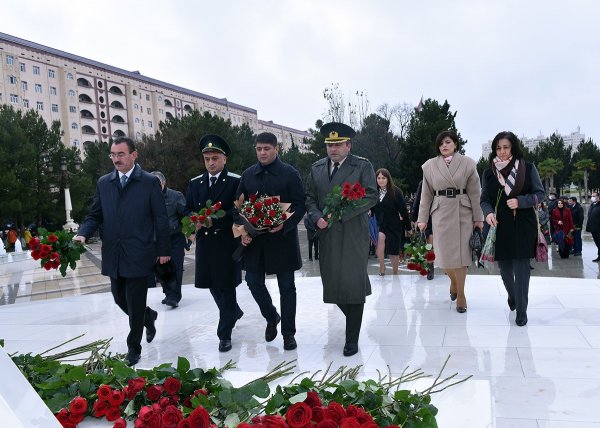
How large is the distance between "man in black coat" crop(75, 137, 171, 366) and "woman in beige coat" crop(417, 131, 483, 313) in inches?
123

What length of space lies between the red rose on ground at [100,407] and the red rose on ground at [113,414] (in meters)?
0.03

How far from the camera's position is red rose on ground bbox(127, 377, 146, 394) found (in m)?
2.55

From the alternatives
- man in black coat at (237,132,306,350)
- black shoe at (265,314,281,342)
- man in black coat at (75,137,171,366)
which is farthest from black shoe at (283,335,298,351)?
man in black coat at (75,137,171,366)

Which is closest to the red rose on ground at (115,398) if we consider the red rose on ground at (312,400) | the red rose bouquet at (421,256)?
the red rose on ground at (312,400)

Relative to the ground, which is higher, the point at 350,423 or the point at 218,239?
the point at 218,239

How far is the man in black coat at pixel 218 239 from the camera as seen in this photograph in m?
5.11

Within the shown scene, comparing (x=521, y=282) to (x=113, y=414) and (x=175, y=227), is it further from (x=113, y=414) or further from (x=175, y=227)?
(x=175, y=227)

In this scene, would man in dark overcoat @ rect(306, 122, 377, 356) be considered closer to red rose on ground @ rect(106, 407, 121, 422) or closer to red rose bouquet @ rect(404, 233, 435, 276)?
red rose on ground @ rect(106, 407, 121, 422)

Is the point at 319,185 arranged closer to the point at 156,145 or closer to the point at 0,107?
the point at 156,145

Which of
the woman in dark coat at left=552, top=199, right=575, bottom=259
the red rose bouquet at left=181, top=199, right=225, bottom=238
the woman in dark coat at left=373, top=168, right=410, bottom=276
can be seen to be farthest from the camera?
the woman in dark coat at left=552, top=199, right=575, bottom=259

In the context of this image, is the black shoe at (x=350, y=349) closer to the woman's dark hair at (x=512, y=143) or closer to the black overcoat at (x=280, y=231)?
the black overcoat at (x=280, y=231)

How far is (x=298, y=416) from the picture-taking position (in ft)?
6.84

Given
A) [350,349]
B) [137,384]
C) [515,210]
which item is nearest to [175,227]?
[350,349]

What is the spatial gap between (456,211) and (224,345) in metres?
2.97
